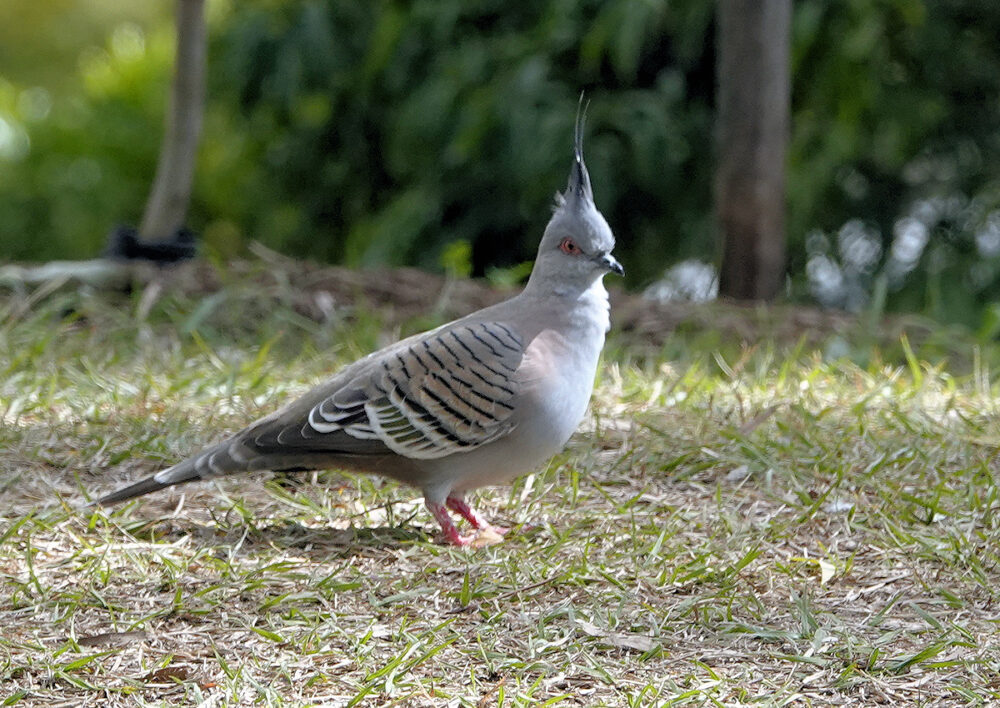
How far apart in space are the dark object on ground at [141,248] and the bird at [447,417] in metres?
2.57

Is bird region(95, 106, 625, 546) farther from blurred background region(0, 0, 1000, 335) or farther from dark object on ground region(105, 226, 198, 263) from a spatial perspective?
dark object on ground region(105, 226, 198, 263)

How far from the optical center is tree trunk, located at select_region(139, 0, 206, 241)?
5371 mm

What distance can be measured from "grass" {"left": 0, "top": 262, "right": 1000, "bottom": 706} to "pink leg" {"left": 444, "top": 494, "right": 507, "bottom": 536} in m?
0.07

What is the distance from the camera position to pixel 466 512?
3.24 metres

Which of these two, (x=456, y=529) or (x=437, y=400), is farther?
(x=456, y=529)

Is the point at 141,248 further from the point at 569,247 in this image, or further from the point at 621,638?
the point at 621,638

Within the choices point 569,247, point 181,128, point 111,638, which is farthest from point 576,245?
point 181,128

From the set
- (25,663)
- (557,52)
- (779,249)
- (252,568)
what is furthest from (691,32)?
(25,663)

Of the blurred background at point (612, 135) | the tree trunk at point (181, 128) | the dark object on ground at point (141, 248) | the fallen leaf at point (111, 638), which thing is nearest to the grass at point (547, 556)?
the fallen leaf at point (111, 638)

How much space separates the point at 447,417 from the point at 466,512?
0.29 metres

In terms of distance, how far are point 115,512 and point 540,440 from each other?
1.04m

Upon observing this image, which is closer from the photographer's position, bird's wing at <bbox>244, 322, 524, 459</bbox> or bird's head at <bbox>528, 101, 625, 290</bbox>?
bird's wing at <bbox>244, 322, 524, 459</bbox>

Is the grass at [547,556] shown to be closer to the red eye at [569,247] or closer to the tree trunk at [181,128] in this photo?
the red eye at [569,247]

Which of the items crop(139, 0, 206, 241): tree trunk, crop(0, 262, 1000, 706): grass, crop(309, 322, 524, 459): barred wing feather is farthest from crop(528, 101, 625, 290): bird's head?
crop(139, 0, 206, 241): tree trunk
